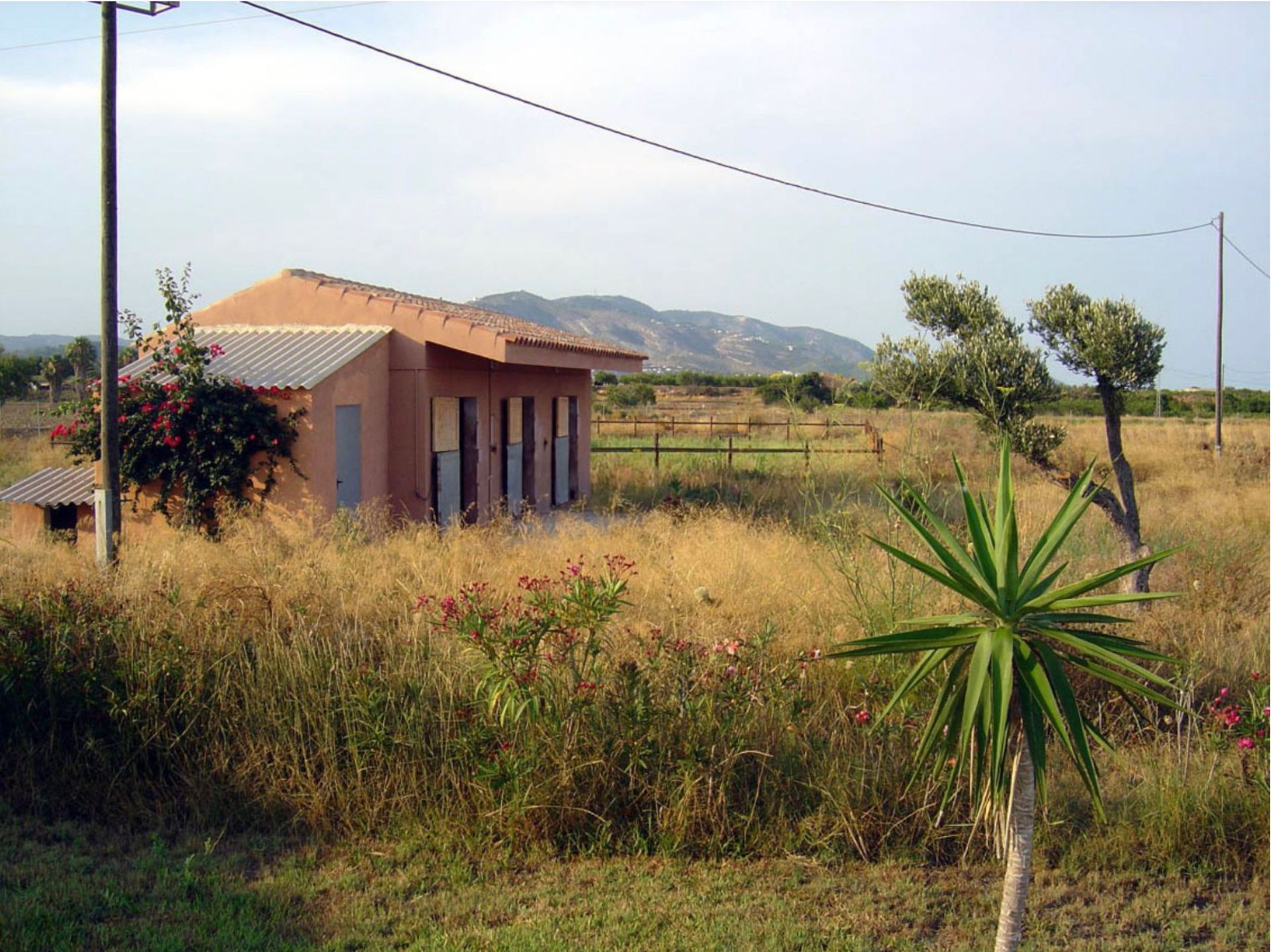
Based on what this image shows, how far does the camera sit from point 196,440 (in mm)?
11758

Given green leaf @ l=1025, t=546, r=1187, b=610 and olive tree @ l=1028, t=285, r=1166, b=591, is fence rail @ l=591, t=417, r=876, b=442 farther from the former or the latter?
green leaf @ l=1025, t=546, r=1187, b=610

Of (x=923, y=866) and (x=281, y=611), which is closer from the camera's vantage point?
(x=923, y=866)

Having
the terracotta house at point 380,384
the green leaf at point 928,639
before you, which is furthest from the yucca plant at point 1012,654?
the terracotta house at point 380,384

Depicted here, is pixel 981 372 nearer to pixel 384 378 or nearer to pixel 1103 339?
pixel 1103 339

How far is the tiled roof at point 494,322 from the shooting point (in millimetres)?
14445

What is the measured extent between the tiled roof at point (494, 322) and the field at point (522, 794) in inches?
285

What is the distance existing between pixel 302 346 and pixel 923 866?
11000mm

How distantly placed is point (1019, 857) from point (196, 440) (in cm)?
1032

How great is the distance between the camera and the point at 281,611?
7008 millimetres

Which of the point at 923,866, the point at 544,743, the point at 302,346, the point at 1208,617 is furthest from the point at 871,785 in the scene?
the point at 302,346

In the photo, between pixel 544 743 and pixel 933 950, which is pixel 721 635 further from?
pixel 933 950

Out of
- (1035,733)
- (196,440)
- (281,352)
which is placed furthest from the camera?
(281,352)

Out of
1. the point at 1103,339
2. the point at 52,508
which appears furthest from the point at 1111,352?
the point at 52,508

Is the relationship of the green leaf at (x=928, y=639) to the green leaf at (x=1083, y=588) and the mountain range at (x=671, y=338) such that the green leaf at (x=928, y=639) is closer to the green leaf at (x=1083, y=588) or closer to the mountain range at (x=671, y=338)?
the green leaf at (x=1083, y=588)
